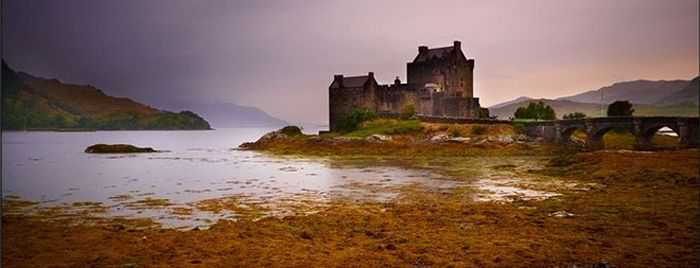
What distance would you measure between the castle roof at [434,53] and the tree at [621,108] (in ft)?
53.5

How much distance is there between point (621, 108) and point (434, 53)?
19.0 metres

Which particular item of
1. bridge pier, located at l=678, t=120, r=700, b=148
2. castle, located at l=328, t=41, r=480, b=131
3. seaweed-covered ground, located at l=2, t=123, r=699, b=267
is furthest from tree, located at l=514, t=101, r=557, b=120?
Result: seaweed-covered ground, located at l=2, t=123, r=699, b=267

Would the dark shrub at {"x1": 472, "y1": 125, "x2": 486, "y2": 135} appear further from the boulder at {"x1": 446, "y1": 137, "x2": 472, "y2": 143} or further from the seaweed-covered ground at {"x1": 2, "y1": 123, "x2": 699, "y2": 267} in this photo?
the seaweed-covered ground at {"x1": 2, "y1": 123, "x2": 699, "y2": 267}

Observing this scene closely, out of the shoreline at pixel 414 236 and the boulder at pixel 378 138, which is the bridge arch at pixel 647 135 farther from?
the shoreline at pixel 414 236

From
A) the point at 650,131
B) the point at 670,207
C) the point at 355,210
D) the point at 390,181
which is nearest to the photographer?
the point at 670,207

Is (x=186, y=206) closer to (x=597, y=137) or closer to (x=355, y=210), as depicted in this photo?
(x=355, y=210)

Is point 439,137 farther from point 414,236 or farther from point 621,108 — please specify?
point 414,236

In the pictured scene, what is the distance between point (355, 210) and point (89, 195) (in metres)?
11.0

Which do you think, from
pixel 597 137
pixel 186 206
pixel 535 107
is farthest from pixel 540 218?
pixel 535 107

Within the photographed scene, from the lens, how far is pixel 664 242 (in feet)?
28.8

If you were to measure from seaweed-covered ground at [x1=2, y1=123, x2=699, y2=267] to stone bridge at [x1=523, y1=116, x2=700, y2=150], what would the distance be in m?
16.9

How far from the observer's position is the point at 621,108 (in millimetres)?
45438

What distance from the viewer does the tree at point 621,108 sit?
4525cm

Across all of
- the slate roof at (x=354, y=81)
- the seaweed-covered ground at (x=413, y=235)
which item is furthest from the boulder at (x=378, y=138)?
the seaweed-covered ground at (x=413, y=235)
